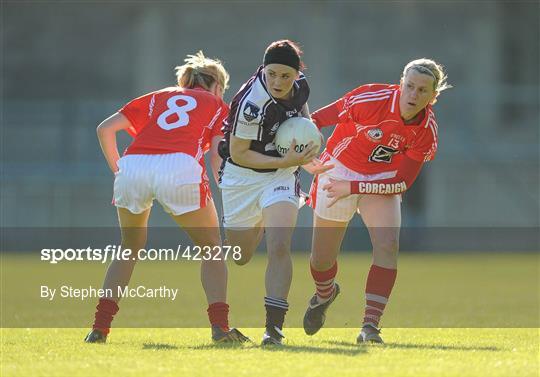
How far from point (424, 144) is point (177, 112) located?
1.60 meters

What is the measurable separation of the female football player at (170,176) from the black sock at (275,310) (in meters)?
0.41

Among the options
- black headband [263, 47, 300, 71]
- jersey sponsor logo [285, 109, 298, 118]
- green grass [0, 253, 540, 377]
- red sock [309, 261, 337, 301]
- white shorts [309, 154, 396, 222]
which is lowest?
green grass [0, 253, 540, 377]

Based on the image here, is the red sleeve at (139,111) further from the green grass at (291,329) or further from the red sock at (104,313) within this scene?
the green grass at (291,329)

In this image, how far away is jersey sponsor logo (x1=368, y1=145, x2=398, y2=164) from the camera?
7676 millimetres

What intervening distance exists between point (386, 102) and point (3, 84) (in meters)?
20.0

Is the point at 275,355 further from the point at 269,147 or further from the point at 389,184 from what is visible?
the point at 389,184

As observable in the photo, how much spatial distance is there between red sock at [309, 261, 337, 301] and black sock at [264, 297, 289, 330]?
1395mm

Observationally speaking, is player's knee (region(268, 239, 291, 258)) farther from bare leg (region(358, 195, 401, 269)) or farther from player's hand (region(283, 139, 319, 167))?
bare leg (region(358, 195, 401, 269))

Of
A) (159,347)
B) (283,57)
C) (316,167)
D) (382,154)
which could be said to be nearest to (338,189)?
(316,167)

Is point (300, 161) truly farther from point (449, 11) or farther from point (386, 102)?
point (449, 11)

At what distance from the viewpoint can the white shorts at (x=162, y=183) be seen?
716 centimetres

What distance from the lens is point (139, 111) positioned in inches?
293

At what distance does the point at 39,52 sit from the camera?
2728 centimetres

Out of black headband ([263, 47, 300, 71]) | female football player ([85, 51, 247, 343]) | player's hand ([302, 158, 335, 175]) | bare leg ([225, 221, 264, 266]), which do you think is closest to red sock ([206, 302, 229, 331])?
female football player ([85, 51, 247, 343])
